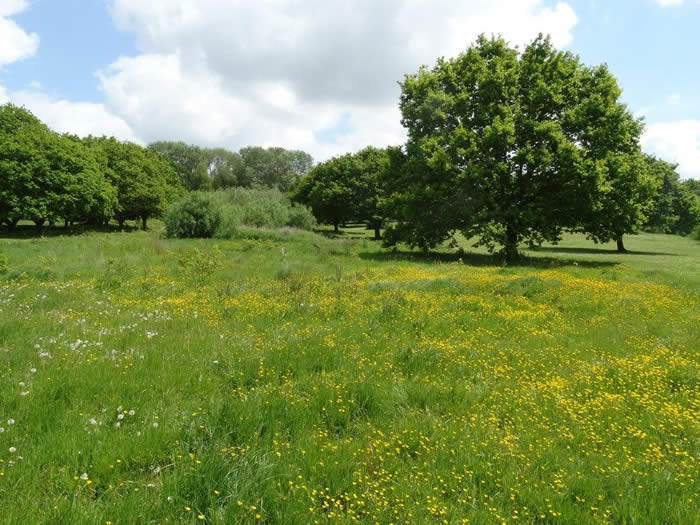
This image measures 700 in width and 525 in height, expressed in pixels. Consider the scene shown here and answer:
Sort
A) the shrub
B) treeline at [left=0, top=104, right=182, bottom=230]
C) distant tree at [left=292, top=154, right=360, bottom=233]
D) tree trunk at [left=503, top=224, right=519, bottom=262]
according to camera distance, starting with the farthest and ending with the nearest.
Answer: distant tree at [left=292, top=154, right=360, bottom=233], the shrub, treeline at [left=0, top=104, right=182, bottom=230], tree trunk at [left=503, top=224, right=519, bottom=262]

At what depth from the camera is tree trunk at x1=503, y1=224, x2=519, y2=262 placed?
25797 millimetres

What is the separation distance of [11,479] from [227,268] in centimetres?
1445

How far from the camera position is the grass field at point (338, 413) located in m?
3.47

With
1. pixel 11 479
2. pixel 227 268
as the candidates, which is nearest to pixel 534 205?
pixel 227 268

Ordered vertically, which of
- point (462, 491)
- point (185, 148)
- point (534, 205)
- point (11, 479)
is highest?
point (185, 148)

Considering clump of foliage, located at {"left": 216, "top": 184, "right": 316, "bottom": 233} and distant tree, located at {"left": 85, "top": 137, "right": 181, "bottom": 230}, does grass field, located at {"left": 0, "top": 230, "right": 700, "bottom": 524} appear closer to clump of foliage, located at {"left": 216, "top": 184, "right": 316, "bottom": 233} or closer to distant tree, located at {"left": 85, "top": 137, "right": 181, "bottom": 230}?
clump of foliage, located at {"left": 216, "top": 184, "right": 316, "bottom": 233}

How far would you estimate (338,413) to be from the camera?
5062 mm

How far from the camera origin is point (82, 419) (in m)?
4.40

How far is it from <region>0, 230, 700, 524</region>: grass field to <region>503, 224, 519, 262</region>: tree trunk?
49.4 feet

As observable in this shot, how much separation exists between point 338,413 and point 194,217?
33.0 meters

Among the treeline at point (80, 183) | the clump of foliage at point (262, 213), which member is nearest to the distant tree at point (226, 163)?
the treeline at point (80, 183)

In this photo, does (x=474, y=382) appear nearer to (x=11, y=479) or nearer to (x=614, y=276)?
(x=11, y=479)

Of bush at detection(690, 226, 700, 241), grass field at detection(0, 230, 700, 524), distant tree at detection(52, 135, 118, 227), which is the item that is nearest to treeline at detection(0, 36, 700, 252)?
grass field at detection(0, 230, 700, 524)

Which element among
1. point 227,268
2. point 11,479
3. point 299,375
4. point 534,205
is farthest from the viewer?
point 534,205
